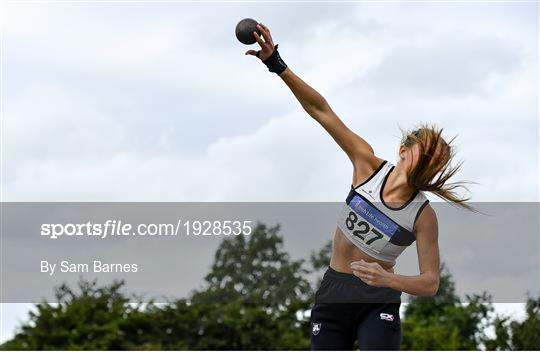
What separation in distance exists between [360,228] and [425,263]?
23.0 inches

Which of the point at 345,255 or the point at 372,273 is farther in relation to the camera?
the point at 345,255

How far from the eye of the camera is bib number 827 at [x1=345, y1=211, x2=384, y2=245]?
21.8 feet

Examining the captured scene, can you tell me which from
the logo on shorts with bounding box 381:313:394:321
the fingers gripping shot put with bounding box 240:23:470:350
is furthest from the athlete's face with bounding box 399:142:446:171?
the logo on shorts with bounding box 381:313:394:321

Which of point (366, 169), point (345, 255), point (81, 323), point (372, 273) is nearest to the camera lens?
point (372, 273)

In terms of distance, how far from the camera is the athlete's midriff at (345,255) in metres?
6.80

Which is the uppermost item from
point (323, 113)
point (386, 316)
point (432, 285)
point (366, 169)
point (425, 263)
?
point (323, 113)

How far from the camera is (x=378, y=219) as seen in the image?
663 centimetres

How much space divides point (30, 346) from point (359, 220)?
10439mm

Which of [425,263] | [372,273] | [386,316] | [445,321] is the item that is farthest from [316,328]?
[445,321]

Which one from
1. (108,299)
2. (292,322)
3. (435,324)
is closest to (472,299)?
(435,324)

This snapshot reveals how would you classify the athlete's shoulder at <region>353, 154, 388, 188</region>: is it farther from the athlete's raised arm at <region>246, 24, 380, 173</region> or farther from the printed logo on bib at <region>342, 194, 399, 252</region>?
the printed logo on bib at <region>342, 194, 399, 252</region>

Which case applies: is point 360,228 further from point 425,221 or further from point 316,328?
point 316,328

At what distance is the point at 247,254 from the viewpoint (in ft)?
53.9

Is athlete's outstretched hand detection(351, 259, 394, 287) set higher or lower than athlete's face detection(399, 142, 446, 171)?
lower
